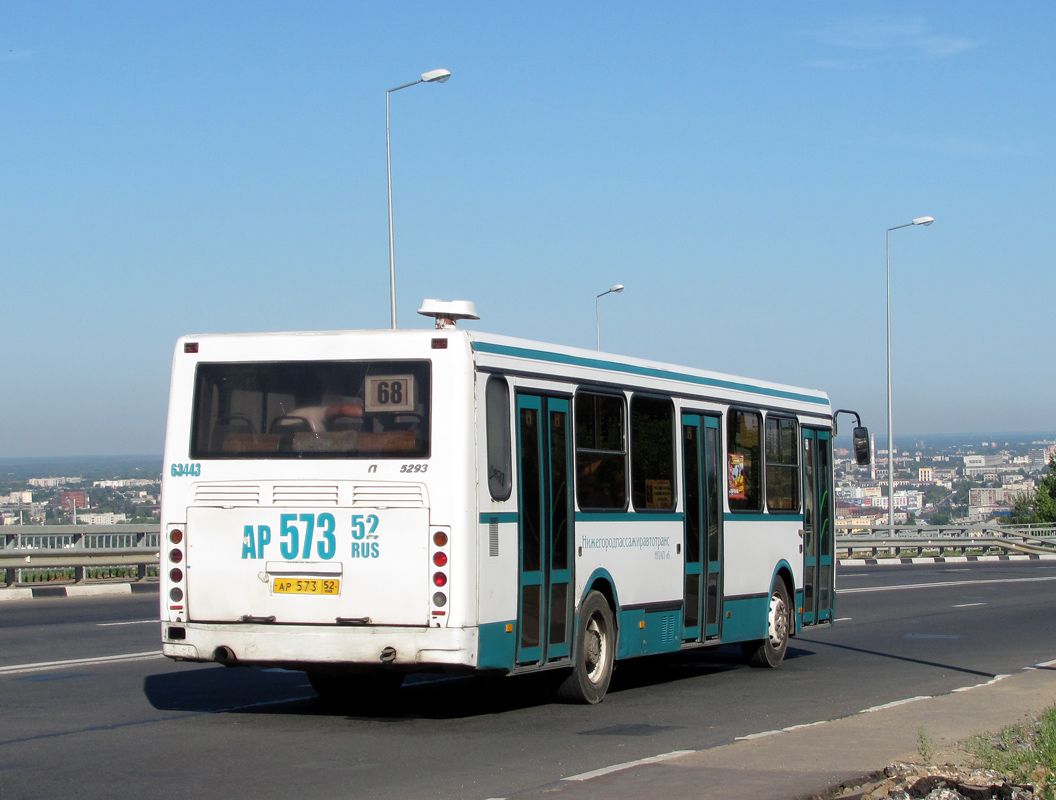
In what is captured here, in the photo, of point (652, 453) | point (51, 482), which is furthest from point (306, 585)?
point (51, 482)

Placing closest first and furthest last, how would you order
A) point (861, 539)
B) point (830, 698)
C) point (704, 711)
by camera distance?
point (704, 711)
point (830, 698)
point (861, 539)

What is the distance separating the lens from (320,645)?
9836 mm

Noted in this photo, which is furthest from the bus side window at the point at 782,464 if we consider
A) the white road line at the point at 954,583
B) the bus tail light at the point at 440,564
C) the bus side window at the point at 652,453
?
the white road line at the point at 954,583

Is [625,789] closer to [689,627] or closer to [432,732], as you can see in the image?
[432,732]

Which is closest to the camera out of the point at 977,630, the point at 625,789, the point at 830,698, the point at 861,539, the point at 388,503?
the point at 625,789

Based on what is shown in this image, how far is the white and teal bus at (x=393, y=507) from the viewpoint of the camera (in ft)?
32.0

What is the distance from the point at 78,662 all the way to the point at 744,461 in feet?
22.5

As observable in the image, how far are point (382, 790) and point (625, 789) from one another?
1373 mm

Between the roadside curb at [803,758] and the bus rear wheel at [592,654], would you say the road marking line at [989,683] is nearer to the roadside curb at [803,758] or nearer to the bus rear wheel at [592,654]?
the roadside curb at [803,758]

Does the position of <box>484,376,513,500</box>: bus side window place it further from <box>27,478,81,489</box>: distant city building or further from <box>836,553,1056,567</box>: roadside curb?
<box>27,478,81,489</box>: distant city building

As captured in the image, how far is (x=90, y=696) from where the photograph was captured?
11562 mm

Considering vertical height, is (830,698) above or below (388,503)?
below

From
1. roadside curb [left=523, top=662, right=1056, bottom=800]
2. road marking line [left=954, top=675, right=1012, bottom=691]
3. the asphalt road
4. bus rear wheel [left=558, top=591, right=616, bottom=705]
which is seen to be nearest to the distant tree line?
the asphalt road

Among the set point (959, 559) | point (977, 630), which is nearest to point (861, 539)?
point (959, 559)
